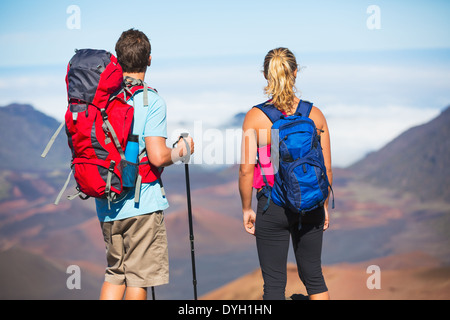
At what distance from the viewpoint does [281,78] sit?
2.49 metres

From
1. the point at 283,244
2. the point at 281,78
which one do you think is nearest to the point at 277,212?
the point at 283,244

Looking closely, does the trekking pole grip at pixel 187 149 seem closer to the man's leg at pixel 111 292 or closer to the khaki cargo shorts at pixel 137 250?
the khaki cargo shorts at pixel 137 250

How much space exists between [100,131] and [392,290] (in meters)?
4.95

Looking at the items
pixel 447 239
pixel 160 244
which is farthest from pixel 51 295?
pixel 447 239

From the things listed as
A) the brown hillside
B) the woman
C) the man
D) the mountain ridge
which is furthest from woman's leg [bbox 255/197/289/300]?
the mountain ridge

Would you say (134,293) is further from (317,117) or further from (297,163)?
(317,117)

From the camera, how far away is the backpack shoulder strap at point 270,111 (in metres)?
2.47

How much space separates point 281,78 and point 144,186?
833mm

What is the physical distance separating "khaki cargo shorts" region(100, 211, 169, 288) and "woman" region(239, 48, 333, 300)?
0.46m

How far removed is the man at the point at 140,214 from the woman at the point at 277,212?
1.05 feet

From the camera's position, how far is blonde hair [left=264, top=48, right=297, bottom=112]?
2.49 metres

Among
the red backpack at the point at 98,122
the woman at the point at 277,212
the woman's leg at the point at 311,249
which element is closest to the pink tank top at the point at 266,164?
the woman at the point at 277,212

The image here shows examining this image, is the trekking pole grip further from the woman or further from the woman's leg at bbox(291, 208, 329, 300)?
the woman's leg at bbox(291, 208, 329, 300)

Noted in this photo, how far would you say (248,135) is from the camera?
8.14ft
